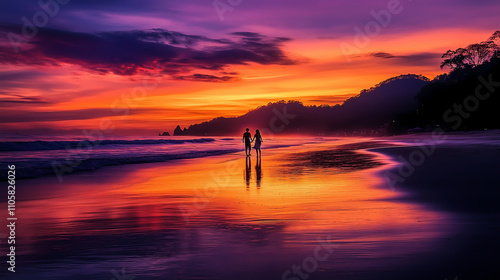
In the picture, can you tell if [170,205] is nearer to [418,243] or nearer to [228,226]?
[228,226]

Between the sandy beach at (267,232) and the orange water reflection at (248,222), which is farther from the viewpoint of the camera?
the orange water reflection at (248,222)

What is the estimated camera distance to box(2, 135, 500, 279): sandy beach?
5.07 m

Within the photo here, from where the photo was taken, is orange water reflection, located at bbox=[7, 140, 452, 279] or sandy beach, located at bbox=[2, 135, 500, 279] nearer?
sandy beach, located at bbox=[2, 135, 500, 279]

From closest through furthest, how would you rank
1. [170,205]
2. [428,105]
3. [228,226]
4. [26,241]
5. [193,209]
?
[26,241] < [228,226] < [193,209] < [170,205] < [428,105]

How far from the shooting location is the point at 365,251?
18.6 feet

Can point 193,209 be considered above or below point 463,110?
below

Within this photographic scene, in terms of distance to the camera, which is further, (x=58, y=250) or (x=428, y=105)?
(x=428, y=105)

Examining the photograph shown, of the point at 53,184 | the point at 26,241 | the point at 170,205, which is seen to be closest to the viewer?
the point at 26,241

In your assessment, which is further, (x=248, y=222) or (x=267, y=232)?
(x=248, y=222)

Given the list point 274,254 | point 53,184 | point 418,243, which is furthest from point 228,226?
point 53,184

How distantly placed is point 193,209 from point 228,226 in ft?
7.63

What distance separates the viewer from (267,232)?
23.2ft

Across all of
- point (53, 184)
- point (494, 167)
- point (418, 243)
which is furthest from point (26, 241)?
point (494, 167)

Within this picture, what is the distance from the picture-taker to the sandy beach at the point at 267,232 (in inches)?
199
